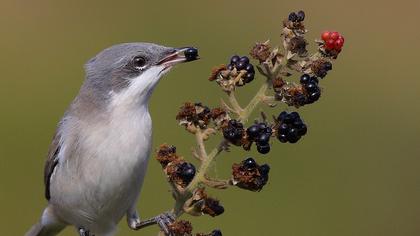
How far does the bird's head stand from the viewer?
4254 mm

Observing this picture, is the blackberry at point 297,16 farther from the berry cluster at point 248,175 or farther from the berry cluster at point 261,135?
the berry cluster at point 248,175

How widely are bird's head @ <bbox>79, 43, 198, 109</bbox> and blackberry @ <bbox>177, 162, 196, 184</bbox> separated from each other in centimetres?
95

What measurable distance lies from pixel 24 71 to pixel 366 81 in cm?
331

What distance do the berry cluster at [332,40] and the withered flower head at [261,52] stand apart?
0.18 m

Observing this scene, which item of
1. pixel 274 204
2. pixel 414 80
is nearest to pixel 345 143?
pixel 274 204

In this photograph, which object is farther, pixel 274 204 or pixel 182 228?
pixel 274 204

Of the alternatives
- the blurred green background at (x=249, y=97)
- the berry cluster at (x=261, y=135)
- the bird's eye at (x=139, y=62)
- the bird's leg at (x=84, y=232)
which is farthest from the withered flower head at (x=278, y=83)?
the blurred green background at (x=249, y=97)

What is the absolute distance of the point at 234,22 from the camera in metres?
11.2

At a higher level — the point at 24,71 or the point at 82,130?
the point at 82,130

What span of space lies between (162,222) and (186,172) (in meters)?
0.49

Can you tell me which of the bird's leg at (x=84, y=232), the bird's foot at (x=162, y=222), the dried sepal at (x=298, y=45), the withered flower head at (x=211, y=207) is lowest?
the bird's leg at (x=84, y=232)

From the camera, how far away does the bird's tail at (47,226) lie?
4938 mm

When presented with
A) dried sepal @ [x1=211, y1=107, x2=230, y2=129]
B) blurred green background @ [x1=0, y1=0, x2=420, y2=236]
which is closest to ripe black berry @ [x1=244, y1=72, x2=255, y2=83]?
dried sepal @ [x1=211, y1=107, x2=230, y2=129]

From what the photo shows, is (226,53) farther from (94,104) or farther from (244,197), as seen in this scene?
(94,104)
